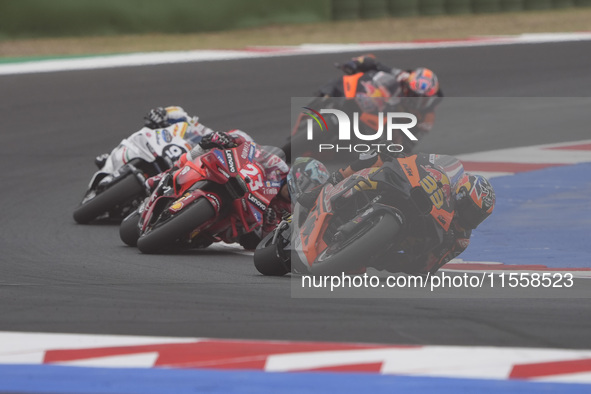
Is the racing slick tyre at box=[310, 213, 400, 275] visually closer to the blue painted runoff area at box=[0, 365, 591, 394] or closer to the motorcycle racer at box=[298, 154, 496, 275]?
the motorcycle racer at box=[298, 154, 496, 275]

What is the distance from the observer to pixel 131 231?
7945 mm

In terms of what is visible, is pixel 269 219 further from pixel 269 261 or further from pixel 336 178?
pixel 336 178

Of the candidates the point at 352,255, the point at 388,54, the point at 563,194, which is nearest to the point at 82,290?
the point at 352,255

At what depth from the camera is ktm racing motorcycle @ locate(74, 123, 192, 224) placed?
890cm

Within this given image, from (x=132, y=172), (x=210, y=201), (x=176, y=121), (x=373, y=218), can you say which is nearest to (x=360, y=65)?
(x=176, y=121)

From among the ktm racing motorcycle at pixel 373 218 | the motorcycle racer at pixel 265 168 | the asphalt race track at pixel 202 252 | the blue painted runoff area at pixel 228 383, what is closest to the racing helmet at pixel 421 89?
the asphalt race track at pixel 202 252

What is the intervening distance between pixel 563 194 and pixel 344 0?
9.23 meters

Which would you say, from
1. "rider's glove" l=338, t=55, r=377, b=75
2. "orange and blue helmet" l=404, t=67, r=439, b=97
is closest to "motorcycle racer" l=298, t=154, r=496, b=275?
"orange and blue helmet" l=404, t=67, r=439, b=97

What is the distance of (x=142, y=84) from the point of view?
544 inches

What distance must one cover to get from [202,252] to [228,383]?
3670 millimetres

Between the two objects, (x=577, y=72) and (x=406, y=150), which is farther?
(x=577, y=72)

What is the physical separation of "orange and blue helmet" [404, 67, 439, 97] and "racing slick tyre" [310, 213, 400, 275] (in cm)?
512

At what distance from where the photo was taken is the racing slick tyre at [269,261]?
6.50m

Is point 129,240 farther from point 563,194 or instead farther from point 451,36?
point 451,36
